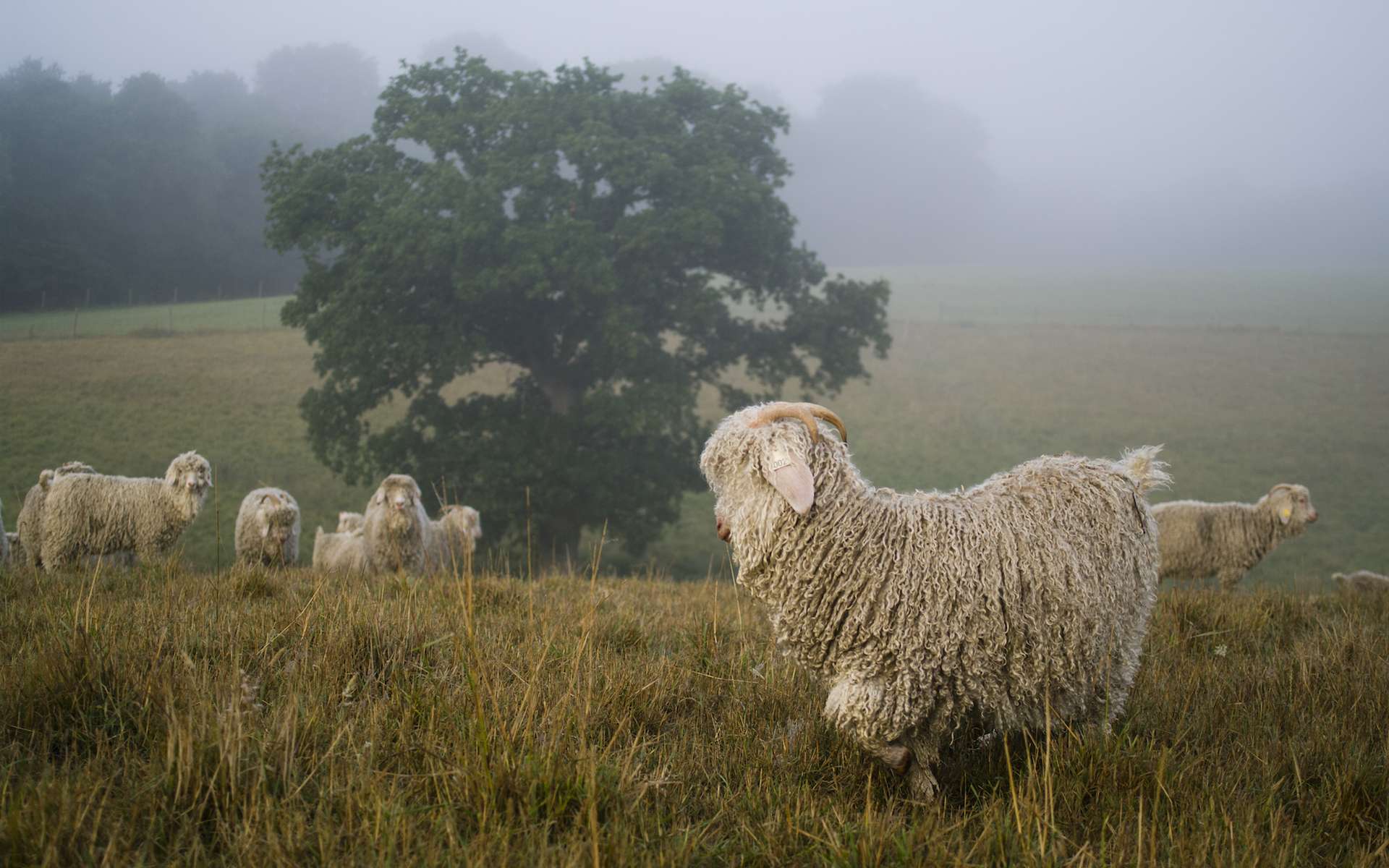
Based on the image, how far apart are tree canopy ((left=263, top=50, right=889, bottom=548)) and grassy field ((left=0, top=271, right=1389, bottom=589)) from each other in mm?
2172

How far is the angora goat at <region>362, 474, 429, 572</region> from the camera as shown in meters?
8.80

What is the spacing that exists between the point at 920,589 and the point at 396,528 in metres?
6.89

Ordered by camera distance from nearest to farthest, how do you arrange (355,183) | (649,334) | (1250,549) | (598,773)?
(598,773) < (1250,549) < (355,183) < (649,334)

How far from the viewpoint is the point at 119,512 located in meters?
8.79

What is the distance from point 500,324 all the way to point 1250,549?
15655 mm

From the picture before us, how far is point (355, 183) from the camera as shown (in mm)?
19078

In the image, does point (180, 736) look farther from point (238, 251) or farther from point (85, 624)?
point (238, 251)

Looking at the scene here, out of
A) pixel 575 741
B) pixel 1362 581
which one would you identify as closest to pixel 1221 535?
pixel 1362 581

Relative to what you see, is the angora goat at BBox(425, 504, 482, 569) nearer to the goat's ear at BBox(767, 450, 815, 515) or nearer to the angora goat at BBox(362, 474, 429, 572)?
the angora goat at BBox(362, 474, 429, 572)

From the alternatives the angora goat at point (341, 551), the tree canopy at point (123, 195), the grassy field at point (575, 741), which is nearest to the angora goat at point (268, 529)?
the angora goat at point (341, 551)

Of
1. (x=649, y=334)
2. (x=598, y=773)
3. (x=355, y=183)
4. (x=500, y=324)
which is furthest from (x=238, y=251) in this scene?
(x=598, y=773)

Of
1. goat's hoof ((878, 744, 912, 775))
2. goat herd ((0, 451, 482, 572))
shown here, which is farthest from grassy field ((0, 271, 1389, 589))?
goat's hoof ((878, 744, 912, 775))

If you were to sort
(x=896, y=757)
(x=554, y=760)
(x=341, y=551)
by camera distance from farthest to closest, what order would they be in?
(x=341, y=551) < (x=896, y=757) < (x=554, y=760)

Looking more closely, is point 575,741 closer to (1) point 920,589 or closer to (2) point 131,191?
(1) point 920,589
